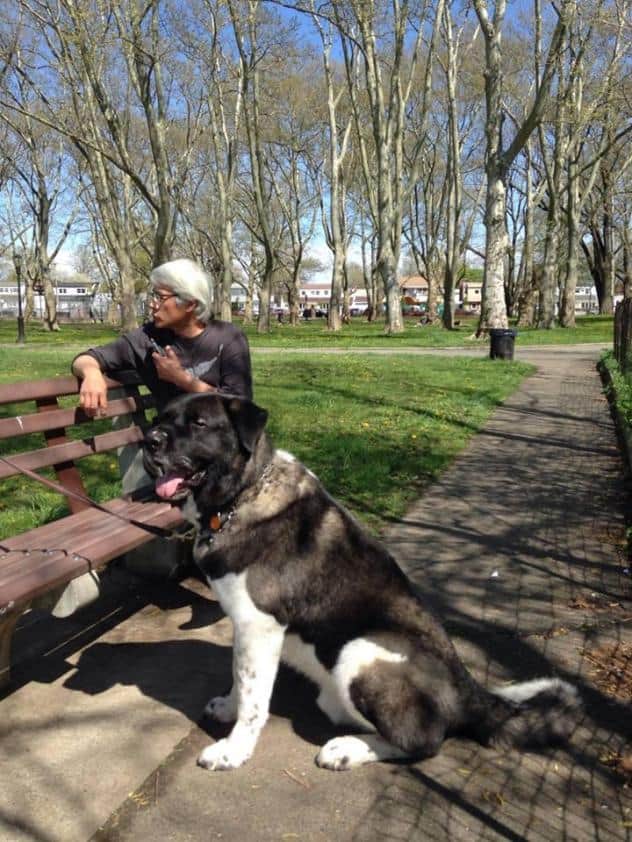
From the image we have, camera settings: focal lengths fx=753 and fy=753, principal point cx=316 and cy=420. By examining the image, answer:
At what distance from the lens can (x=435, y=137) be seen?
4500cm

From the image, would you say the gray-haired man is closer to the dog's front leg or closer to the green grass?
the dog's front leg

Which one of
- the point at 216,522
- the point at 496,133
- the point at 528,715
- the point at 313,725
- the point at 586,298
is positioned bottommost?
the point at 313,725

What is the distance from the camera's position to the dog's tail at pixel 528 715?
294 centimetres

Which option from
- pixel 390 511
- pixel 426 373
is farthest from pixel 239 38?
pixel 390 511

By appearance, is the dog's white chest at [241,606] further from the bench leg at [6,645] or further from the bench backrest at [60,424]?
the bench backrest at [60,424]

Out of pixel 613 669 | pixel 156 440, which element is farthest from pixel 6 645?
pixel 613 669

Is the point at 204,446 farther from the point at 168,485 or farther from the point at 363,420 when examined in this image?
the point at 363,420

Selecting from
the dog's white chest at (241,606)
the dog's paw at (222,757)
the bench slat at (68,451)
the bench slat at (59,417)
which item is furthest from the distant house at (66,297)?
the dog's paw at (222,757)

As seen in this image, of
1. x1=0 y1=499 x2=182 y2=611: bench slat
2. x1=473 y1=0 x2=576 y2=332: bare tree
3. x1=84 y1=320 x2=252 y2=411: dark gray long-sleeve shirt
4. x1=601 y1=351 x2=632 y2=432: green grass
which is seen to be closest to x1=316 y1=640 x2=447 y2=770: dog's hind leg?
x1=0 y1=499 x2=182 y2=611: bench slat

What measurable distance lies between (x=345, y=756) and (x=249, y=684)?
0.46 m

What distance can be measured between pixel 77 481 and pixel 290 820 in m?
2.48

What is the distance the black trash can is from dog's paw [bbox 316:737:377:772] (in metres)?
16.2

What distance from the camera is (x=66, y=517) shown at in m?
4.11

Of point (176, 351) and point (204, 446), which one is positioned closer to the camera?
point (204, 446)
